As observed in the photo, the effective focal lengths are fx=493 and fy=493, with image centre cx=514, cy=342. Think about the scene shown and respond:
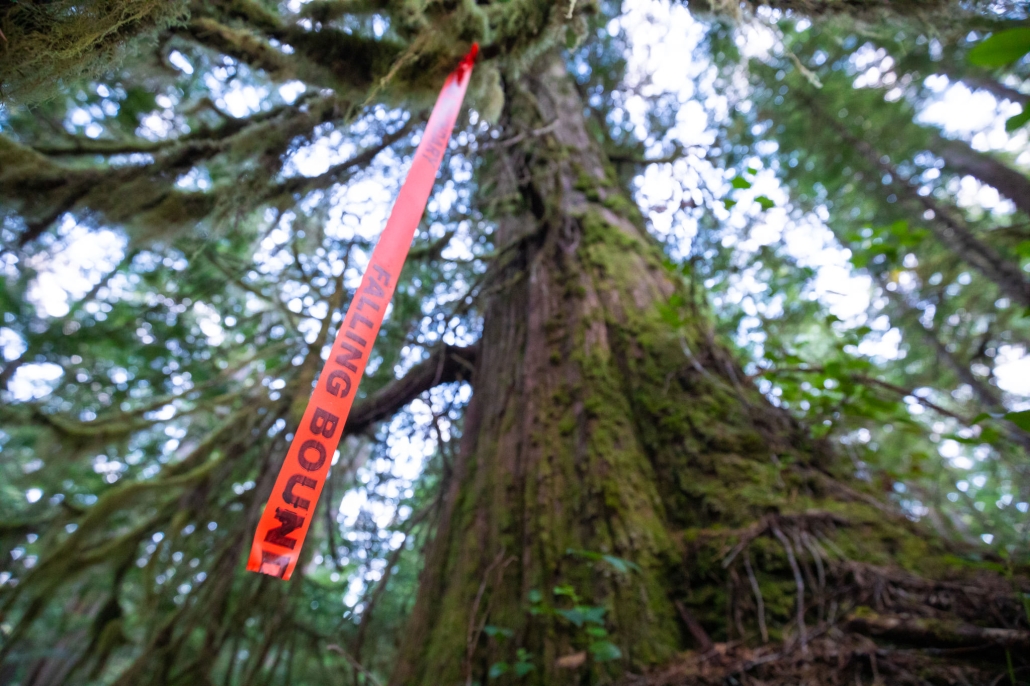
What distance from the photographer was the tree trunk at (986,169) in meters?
4.87

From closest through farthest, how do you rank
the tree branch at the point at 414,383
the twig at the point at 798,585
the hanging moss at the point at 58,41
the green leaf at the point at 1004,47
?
the green leaf at the point at 1004,47 → the hanging moss at the point at 58,41 → the twig at the point at 798,585 → the tree branch at the point at 414,383

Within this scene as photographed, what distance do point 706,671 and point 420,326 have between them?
276 centimetres

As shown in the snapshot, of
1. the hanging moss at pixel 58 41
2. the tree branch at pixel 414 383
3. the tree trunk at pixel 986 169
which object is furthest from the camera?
the tree trunk at pixel 986 169

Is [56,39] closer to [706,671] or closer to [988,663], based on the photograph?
[706,671]

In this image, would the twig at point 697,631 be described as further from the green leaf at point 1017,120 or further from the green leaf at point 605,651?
the green leaf at point 1017,120

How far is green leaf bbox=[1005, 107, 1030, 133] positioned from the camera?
0.84 m

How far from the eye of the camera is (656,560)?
5.52 ft

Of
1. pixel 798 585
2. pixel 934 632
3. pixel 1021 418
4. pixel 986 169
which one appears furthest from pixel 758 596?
pixel 986 169

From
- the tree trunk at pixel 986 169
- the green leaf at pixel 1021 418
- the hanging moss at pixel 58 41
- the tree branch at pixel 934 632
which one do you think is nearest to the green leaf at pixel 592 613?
the tree branch at pixel 934 632

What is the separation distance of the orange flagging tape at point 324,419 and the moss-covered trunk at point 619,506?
0.85m

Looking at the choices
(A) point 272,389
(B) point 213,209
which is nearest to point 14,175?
(B) point 213,209

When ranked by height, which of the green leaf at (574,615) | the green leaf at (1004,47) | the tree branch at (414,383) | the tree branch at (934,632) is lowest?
the green leaf at (574,615)

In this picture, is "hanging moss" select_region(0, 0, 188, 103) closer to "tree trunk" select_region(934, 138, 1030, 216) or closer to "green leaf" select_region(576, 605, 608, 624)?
"green leaf" select_region(576, 605, 608, 624)

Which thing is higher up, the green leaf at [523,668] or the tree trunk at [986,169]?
the tree trunk at [986,169]
